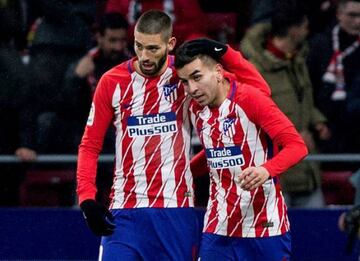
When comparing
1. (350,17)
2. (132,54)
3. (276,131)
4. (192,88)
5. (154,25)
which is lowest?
(276,131)

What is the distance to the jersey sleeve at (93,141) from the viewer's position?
616 centimetres

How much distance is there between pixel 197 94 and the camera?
5.98m

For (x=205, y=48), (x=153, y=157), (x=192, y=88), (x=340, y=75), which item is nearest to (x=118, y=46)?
(x=340, y=75)

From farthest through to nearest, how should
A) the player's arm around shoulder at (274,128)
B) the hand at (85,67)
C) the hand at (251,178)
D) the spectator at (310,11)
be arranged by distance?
the spectator at (310,11) → the hand at (85,67) → the player's arm around shoulder at (274,128) → the hand at (251,178)

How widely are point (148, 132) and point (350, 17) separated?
101 inches

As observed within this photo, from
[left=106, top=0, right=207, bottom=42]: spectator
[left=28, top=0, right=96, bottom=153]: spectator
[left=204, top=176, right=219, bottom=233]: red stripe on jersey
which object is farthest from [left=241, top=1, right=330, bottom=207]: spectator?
[left=204, top=176, right=219, bottom=233]: red stripe on jersey

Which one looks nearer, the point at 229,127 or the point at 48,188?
the point at 229,127

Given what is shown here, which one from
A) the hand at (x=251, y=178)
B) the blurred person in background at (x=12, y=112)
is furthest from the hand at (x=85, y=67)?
the hand at (x=251, y=178)

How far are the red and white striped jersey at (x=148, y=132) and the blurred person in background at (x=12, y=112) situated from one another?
2070 millimetres

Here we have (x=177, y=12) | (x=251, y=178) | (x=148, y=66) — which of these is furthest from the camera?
(x=177, y=12)

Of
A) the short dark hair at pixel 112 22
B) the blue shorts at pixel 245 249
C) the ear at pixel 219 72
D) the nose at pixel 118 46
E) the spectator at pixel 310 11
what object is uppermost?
the spectator at pixel 310 11

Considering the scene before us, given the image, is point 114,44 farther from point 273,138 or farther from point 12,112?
point 273,138

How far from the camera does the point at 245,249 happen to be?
20.3 ft

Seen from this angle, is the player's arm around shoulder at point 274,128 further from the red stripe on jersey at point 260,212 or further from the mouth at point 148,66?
the mouth at point 148,66
